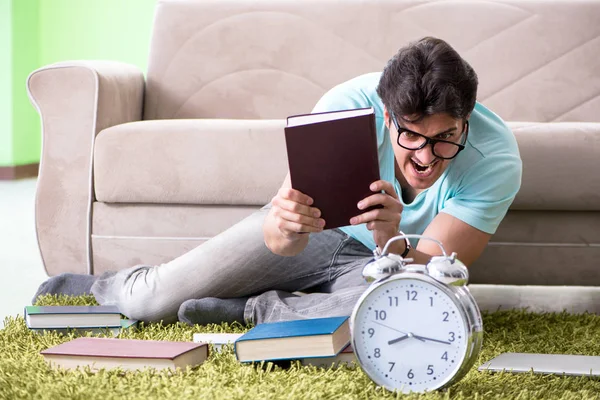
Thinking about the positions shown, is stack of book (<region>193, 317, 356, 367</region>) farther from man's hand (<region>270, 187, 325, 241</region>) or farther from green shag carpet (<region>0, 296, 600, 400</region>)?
man's hand (<region>270, 187, 325, 241</region>)

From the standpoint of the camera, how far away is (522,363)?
4.82 feet

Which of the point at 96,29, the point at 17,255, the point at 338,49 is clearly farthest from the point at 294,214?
the point at 96,29

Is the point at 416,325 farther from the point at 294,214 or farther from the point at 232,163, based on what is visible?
the point at 232,163

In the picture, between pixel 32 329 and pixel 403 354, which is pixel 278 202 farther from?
pixel 32 329

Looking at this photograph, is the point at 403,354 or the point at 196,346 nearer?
the point at 403,354

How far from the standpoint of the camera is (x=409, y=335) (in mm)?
1218

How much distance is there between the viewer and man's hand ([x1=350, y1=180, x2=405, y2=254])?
142 cm

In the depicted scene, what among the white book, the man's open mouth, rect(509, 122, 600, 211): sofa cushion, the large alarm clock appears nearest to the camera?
the large alarm clock

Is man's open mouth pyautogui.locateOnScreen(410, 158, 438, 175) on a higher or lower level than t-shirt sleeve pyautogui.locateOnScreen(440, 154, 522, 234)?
higher

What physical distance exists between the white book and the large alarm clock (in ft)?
1.37

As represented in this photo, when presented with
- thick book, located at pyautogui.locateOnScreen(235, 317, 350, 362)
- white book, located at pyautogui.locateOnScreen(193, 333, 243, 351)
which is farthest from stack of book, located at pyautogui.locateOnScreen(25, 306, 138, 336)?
thick book, located at pyautogui.locateOnScreen(235, 317, 350, 362)

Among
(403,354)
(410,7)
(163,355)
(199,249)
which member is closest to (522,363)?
(403,354)

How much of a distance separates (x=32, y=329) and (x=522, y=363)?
100cm

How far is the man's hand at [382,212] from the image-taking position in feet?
4.66
